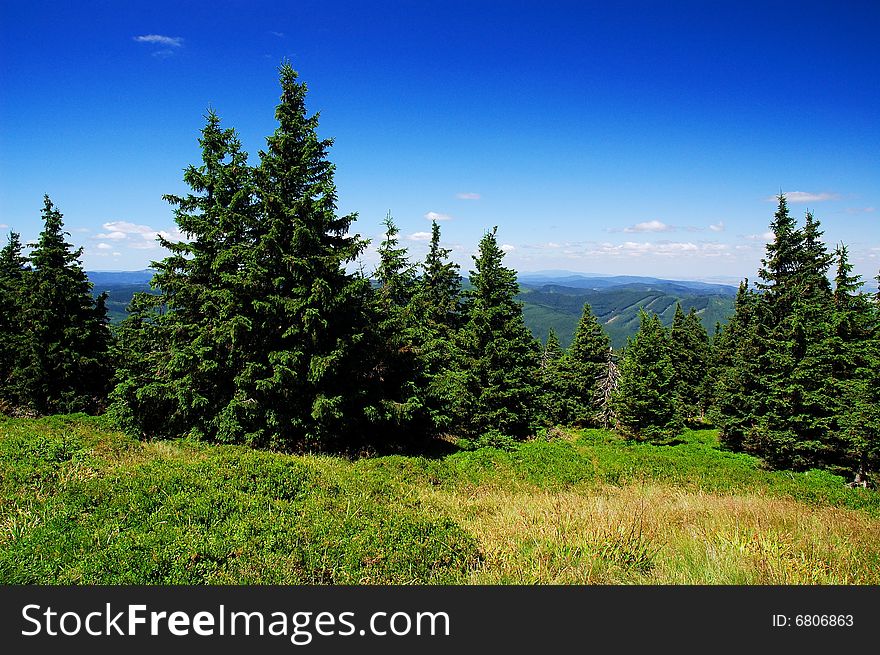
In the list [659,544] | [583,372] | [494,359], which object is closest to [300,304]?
[659,544]

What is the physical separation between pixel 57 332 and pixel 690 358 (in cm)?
5117

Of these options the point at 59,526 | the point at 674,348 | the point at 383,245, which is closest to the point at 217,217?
the point at 383,245

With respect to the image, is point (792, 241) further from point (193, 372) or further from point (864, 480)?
point (193, 372)

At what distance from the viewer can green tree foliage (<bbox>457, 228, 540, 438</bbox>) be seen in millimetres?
23953

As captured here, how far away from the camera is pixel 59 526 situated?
572cm

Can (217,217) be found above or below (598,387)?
above

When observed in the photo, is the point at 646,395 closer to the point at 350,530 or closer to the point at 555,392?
the point at 555,392

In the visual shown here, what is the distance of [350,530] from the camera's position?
19.8 ft

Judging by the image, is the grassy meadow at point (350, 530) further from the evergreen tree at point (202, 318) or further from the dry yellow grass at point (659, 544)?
the evergreen tree at point (202, 318)

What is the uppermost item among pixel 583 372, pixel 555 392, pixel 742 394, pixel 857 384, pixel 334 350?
pixel 334 350

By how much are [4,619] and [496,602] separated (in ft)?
14.6

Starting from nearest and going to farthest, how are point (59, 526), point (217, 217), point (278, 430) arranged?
point (59, 526) < point (278, 430) < point (217, 217)

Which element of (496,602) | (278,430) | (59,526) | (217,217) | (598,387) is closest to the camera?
(496,602)

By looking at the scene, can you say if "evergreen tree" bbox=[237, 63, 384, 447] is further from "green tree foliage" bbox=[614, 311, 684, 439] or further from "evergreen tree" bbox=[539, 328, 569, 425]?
"evergreen tree" bbox=[539, 328, 569, 425]
